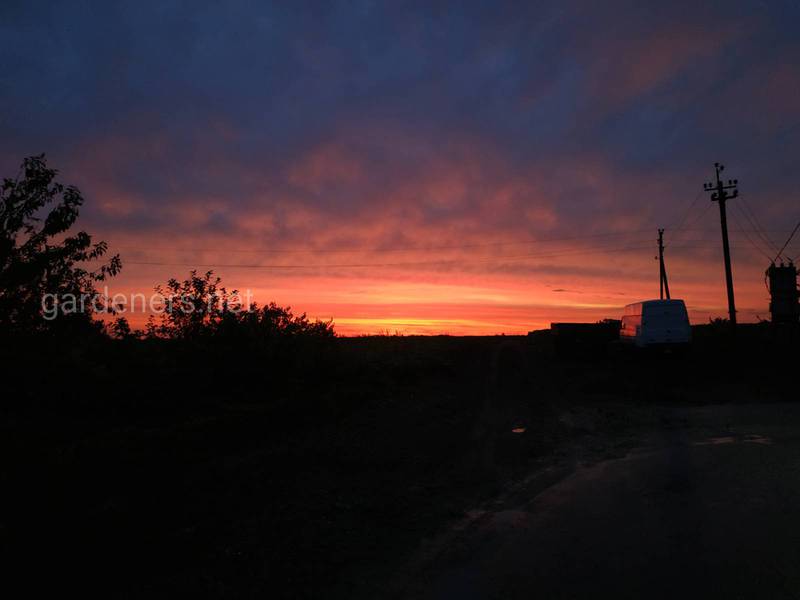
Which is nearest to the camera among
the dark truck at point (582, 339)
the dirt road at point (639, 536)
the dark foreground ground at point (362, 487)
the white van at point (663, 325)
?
the dirt road at point (639, 536)

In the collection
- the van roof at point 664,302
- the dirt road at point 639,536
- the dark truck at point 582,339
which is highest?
the van roof at point 664,302

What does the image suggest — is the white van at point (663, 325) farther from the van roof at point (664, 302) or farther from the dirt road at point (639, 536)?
the dirt road at point (639, 536)

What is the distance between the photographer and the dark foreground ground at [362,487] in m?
5.58

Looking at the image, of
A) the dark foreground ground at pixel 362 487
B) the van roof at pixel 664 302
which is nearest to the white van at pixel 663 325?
the van roof at pixel 664 302

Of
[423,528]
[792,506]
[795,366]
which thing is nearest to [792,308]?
[795,366]

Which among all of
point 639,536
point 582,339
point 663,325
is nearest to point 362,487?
point 639,536

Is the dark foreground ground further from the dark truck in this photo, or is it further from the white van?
the dark truck

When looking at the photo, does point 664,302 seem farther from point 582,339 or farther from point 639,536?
point 639,536

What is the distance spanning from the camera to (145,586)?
5.46 m

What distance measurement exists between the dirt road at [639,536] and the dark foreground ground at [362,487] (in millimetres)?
31

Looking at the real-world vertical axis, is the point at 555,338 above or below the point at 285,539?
above

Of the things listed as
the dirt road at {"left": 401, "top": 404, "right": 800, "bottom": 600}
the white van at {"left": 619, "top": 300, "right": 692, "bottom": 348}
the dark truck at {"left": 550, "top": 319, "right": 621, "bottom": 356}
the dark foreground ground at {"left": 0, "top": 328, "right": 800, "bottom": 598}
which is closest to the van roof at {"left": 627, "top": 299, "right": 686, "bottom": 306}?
the white van at {"left": 619, "top": 300, "right": 692, "bottom": 348}

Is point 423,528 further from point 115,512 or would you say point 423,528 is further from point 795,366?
point 795,366

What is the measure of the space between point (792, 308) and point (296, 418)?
98.5ft
